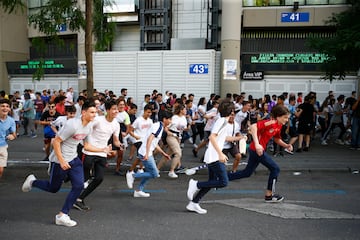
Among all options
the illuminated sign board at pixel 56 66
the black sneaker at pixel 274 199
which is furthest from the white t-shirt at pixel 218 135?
the illuminated sign board at pixel 56 66

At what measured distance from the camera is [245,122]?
9.70m

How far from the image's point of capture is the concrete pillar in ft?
60.9

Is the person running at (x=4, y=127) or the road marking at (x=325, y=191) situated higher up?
the person running at (x=4, y=127)

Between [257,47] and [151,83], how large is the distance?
6.81 m

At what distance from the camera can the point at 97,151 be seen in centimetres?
530

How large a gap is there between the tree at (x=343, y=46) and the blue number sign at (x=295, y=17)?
24.9 ft

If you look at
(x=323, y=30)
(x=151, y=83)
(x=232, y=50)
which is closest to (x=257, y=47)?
(x=232, y=50)

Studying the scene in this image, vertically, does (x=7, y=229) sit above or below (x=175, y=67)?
below

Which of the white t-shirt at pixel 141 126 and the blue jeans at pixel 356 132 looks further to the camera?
the blue jeans at pixel 356 132

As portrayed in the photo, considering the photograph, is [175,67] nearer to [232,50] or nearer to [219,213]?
[232,50]

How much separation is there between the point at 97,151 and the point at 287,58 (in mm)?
15437

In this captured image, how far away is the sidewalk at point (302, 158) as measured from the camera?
828 centimetres

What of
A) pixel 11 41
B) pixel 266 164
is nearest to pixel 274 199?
pixel 266 164

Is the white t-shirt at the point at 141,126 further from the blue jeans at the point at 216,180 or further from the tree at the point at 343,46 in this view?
the tree at the point at 343,46
